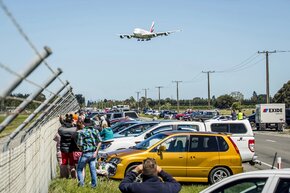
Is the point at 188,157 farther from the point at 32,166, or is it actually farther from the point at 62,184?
the point at 32,166

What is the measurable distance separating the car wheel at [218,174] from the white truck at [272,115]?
113ft

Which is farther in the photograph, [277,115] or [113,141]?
[277,115]

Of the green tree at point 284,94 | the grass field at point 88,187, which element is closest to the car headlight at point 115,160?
the grass field at point 88,187

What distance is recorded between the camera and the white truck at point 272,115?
46625 mm

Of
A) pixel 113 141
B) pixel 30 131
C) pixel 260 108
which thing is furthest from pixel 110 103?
pixel 30 131

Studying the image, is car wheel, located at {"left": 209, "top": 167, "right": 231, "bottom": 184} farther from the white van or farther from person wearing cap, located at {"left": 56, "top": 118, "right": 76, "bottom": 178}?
person wearing cap, located at {"left": 56, "top": 118, "right": 76, "bottom": 178}

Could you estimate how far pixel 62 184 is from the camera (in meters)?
11.5

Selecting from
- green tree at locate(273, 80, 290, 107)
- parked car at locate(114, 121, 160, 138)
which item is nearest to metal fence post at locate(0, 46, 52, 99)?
parked car at locate(114, 121, 160, 138)

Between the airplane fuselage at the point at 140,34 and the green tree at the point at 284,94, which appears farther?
the green tree at the point at 284,94

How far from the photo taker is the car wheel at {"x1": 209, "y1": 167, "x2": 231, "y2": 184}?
13.3 m

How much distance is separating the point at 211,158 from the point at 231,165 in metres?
0.56

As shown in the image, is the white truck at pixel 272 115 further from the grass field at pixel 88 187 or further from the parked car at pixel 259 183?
the parked car at pixel 259 183

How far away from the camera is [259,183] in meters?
5.48

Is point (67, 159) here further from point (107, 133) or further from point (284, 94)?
point (284, 94)
